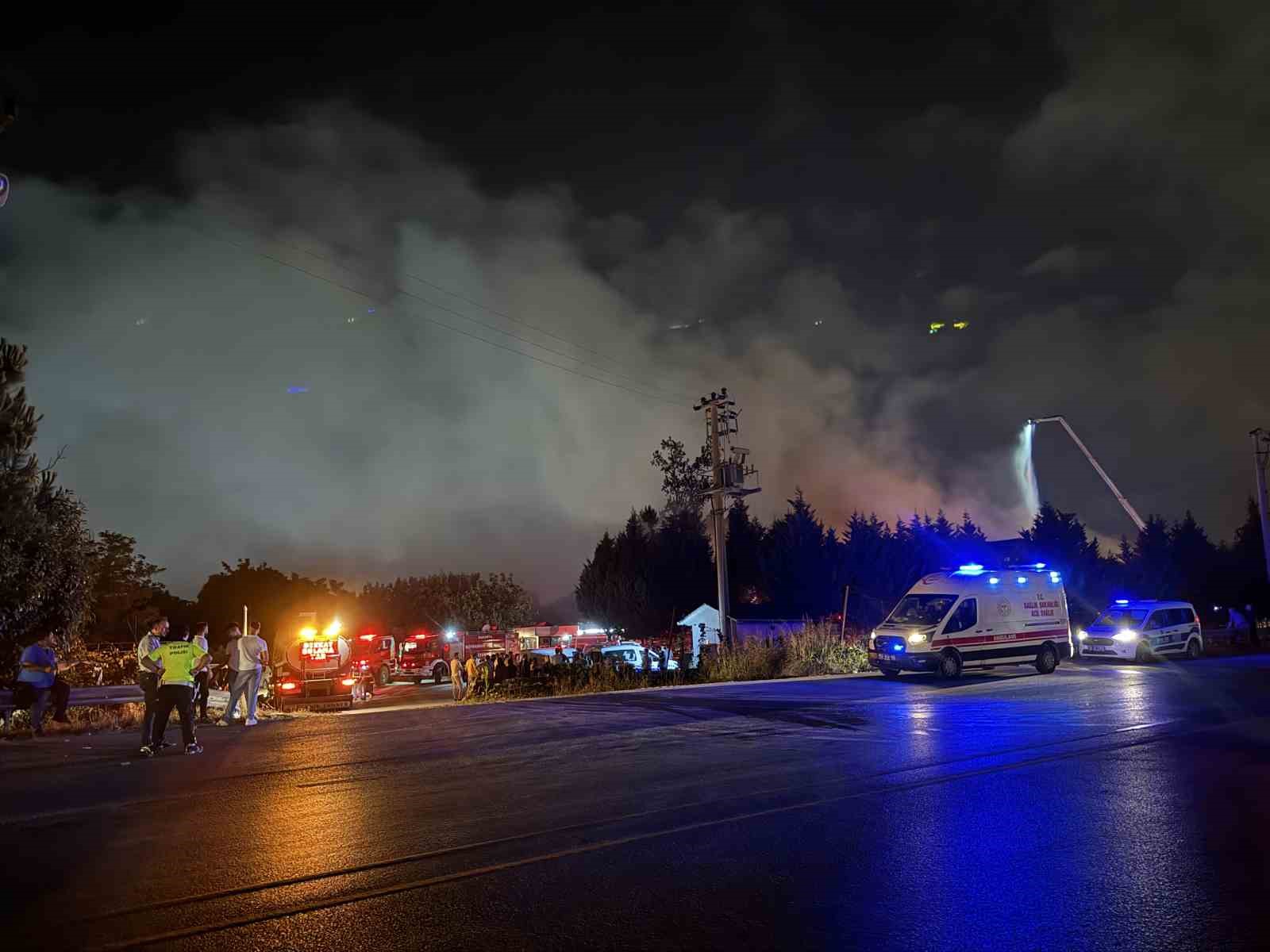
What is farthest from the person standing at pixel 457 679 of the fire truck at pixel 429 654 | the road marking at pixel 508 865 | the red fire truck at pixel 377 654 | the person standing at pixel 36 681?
the road marking at pixel 508 865

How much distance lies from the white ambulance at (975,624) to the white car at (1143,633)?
5748 millimetres

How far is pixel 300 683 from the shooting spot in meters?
22.0

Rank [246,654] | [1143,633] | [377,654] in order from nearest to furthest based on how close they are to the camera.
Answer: [246,654] < [1143,633] < [377,654]

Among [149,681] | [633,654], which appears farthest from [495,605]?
[149,681]

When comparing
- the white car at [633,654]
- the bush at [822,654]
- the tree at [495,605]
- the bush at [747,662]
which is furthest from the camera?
the tree at [495,605]

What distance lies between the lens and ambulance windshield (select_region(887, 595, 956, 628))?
22.3 meters

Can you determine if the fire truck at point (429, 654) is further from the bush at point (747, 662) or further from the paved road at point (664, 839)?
the paved road at point (664, 839)

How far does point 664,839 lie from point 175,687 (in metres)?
8.33

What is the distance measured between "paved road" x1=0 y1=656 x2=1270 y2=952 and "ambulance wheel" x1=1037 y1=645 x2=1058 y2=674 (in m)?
10.9

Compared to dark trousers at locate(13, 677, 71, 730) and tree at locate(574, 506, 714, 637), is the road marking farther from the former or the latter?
tree at locate(574, 506, 714, 637)

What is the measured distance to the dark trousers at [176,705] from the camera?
1188 centimetres

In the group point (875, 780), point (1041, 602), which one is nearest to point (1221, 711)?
point (875, 780)

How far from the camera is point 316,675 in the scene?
2211 cm

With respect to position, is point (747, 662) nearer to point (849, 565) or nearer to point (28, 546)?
point (28, 546)
